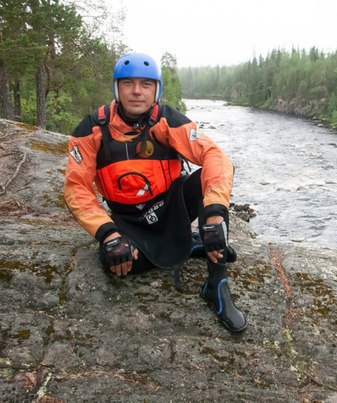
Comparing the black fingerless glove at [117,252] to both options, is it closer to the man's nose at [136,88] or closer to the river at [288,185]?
the man's nose at [136,88]

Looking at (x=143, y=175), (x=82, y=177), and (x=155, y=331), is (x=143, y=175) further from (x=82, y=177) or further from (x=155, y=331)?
(x=155, y=331)

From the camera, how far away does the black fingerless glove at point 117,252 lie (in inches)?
141

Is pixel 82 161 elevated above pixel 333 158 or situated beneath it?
elevated above

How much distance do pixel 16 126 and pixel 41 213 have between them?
454 cm

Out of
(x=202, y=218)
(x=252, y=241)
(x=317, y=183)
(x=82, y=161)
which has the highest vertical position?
(x=82, y=161)

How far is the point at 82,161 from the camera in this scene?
155 inches

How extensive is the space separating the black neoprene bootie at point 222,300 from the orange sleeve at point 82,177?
48.2 inches

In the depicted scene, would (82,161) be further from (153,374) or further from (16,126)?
(16,126)

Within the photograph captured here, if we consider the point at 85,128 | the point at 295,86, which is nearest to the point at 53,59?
the point at 85,128

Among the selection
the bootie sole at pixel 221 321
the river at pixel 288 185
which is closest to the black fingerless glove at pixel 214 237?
the bootie sole at pixel 221 321

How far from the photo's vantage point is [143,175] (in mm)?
3984

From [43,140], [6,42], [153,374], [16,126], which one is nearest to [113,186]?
[153,374]

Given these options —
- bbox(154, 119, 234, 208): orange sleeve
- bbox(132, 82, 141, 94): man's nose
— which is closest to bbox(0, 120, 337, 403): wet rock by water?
bbox(154, 119, 234, 208): orange sleeve

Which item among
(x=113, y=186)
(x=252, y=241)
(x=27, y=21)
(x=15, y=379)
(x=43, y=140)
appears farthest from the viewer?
(x=27, y=21)
